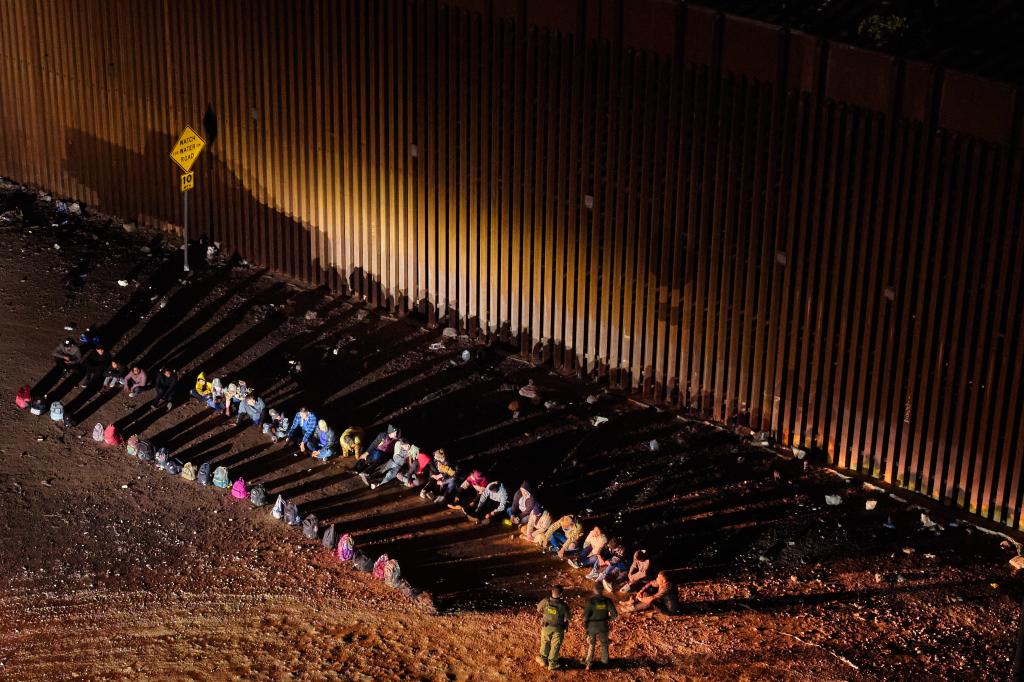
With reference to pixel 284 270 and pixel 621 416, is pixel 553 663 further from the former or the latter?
pixel 284 270

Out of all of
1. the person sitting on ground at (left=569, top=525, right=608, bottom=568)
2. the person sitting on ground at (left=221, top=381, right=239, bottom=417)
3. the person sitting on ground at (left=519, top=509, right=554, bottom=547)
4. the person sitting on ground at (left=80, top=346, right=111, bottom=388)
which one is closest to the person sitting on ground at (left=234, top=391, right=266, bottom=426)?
the person sitting on ground at (left=221, top=381, right=239, bottom=417)

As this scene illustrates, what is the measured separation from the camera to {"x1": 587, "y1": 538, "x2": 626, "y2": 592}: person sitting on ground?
15164 millimetres

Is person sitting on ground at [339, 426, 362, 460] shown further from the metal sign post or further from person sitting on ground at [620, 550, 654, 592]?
the metal sign post

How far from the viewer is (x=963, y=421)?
16250mm

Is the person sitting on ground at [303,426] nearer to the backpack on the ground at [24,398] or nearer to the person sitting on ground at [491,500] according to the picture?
the person sitting on ground at [491,500]

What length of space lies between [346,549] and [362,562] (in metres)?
0.22

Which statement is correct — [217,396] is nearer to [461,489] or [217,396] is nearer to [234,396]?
[234,396]

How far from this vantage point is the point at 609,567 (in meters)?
15.2

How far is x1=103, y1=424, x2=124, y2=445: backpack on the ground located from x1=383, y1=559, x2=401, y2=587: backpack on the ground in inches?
162

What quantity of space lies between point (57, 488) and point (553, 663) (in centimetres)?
608

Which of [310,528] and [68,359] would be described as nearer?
[310,528]

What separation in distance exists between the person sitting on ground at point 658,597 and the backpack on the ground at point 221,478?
15.3 ft

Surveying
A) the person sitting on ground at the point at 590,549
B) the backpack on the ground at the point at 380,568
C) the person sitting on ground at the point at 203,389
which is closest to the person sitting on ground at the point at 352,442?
the person sitting on ground at the point at 203,389

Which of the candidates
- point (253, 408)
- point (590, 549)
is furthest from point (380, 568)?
point (253, 408)
